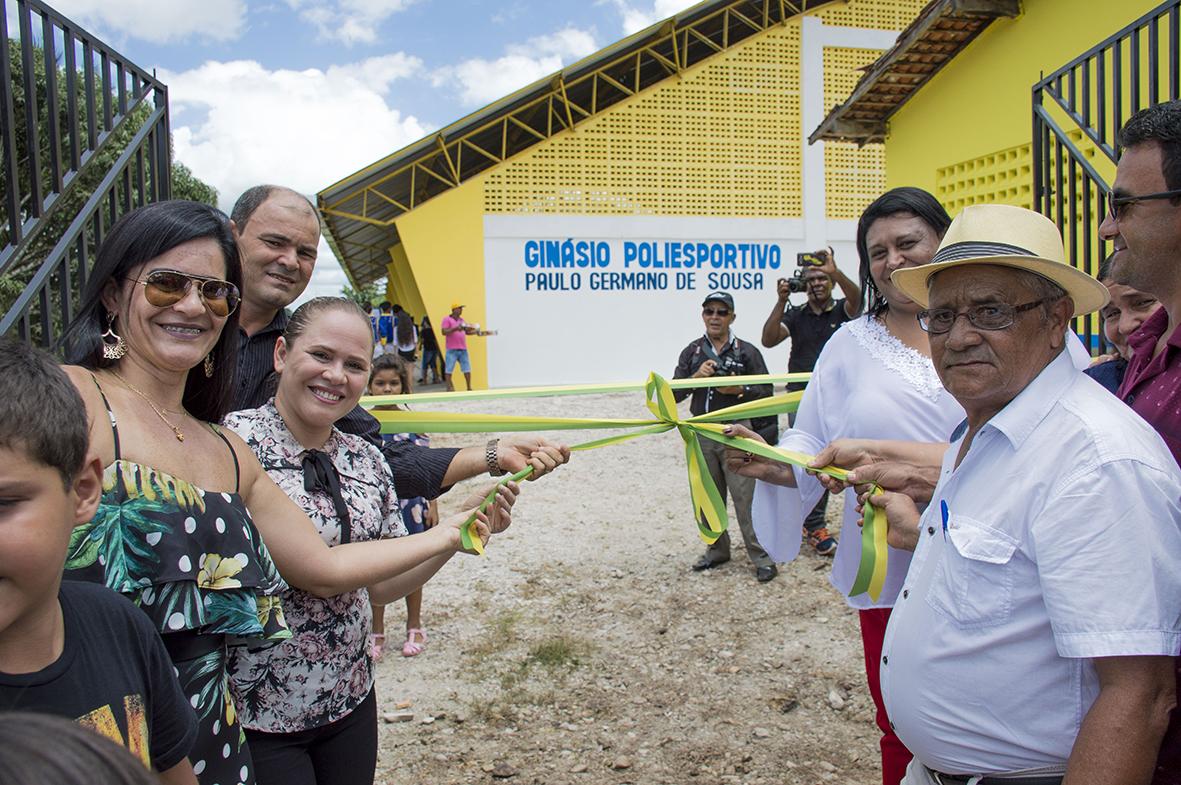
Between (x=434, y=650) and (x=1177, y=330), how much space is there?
15.1 ft

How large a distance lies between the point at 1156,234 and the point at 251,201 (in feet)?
8.43

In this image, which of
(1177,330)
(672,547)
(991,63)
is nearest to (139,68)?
(1177,330)

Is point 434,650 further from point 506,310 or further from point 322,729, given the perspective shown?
point 506,310

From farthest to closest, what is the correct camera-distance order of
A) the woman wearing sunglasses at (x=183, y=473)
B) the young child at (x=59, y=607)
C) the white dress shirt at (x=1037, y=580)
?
the woman wearing sunglasses at (x=183, y=473)
the white dress shirt at (x=1037, y=580)
the young child at (x=59, y=607)

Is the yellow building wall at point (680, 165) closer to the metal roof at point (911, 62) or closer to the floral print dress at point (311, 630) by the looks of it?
the metal roof at point (911, 62)

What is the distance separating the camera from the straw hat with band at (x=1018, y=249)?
171cm

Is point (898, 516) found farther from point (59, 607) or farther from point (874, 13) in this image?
point (874, 13)

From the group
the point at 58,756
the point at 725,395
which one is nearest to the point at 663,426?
the point at 58,756

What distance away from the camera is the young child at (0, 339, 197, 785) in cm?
116

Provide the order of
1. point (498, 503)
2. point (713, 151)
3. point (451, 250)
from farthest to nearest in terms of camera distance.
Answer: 1. point (713, 151)
2. point (451, 250)
3. point (498, 503)

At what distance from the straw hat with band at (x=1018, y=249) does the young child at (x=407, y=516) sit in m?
3.29

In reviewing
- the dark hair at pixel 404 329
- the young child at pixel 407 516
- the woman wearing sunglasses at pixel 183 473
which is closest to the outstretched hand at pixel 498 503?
the woman wearing sunglasses at pixel 183 473

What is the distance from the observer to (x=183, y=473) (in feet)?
5.63

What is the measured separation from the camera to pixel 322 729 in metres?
2.18
